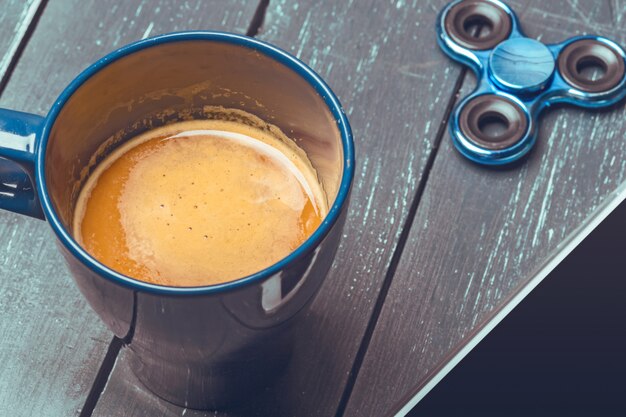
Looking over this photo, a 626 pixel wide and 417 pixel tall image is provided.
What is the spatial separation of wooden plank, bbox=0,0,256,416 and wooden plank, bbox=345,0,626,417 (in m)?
0.17

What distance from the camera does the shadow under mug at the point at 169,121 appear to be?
1.42ft

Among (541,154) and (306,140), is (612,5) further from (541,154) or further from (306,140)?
(306,140)

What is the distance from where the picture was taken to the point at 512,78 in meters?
0.64

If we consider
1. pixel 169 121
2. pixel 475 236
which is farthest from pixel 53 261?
pixel 475 236

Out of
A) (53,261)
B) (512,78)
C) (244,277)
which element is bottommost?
(53,261)

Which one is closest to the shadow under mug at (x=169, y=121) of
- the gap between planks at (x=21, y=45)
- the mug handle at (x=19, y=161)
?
the mug handle at (x=19, y=161)

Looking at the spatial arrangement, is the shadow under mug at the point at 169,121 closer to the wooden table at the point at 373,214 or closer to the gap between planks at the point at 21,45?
the wooden table at the point at 373,214

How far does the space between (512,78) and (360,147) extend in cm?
11

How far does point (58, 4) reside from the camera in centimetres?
68

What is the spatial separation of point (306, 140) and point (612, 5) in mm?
293

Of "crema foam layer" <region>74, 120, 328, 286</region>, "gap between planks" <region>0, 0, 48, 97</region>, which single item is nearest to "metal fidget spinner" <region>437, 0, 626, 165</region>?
"crema foam layer" <region>74, 120, 328, 286</region>

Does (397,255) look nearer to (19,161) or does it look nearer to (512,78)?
(512,78)

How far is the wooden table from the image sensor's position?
576mm

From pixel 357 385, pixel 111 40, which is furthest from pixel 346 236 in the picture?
pixel 111 40
